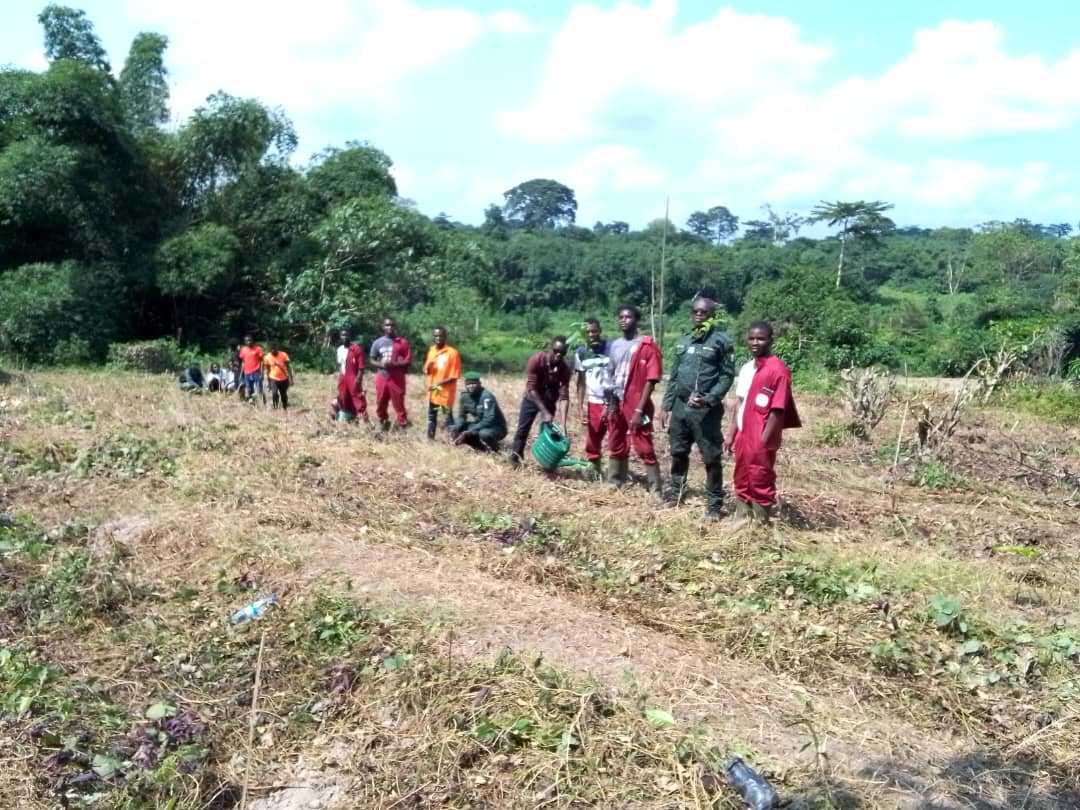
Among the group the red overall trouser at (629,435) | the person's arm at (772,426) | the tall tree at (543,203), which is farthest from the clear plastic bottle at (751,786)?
the tall tree at (543,203)

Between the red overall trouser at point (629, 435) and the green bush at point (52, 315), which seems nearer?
the red overall trouser at point (629, 435)

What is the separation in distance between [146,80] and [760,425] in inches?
764

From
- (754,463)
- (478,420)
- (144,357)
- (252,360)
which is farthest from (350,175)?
(754,463)

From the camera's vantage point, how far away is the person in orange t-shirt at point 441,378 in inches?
390

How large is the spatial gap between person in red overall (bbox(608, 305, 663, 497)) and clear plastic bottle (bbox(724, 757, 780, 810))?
410cm

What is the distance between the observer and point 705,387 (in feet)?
22.4

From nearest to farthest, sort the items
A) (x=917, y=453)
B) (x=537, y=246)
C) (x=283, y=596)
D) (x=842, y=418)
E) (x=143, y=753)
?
(x=143, y=753) < (x=283, y=596) < (x=917, y=453) < (x=842, y=418) < (x=537, y=246)

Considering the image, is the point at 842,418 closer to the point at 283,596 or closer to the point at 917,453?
the point at 917,453

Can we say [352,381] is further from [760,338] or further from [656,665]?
[656,665]

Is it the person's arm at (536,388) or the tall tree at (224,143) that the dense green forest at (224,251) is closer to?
the tall tree at (224,143)

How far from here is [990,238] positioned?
41.8 metres

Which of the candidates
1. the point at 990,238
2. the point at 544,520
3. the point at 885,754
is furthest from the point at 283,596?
the point at 990,238

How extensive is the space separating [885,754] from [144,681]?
10.5 feet

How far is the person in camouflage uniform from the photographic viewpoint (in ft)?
22.4
